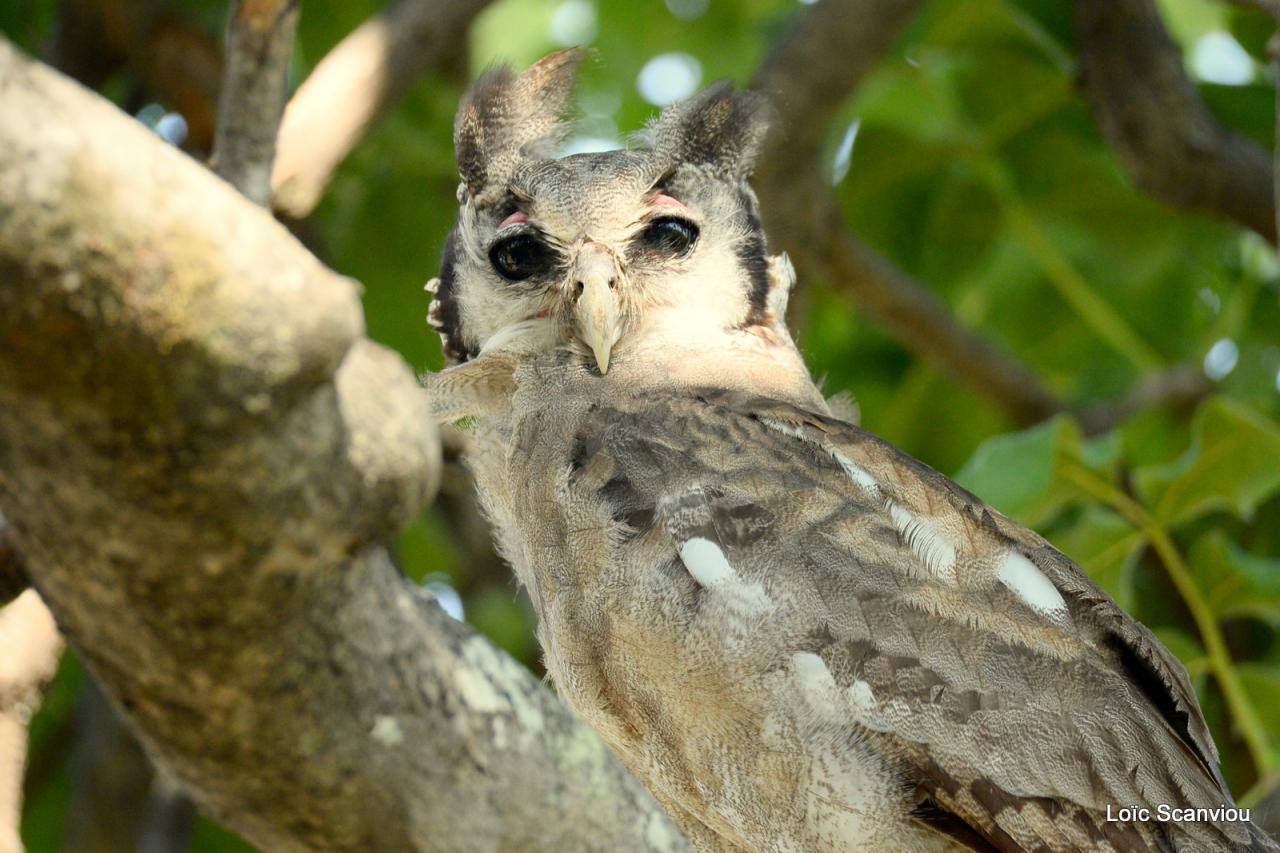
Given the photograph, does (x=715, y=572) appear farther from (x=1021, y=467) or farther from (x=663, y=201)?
(x=1021, y=467)

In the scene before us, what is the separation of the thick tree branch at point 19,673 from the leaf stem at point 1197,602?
2327 millimetres

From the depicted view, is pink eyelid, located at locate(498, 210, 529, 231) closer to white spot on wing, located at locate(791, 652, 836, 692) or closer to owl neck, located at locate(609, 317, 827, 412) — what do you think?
owl neck, located at locate(609, 317, 827, 412)

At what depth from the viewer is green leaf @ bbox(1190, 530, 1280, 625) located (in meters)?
3.78

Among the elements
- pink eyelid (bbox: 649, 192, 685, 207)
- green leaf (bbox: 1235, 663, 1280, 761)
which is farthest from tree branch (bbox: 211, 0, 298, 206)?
green leaf (bbox: 1235, 663, 1280, 761)

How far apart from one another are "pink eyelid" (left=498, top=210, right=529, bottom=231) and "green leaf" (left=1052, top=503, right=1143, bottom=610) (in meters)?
1.56

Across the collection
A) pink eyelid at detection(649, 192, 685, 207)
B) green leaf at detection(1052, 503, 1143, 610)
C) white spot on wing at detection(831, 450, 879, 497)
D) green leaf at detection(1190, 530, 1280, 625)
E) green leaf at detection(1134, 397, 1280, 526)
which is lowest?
green leaf at detection(1190, 530, 1280, 625)

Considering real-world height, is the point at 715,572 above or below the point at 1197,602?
above

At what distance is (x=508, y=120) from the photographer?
349cm

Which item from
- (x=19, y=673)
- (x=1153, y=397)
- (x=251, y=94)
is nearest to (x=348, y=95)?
(x=251, y=94)

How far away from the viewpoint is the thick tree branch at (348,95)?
356cm

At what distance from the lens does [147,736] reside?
6.21 feet

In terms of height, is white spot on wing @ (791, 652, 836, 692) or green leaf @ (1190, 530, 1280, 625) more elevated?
white spot on wing @ (791, 652, 836, 692)

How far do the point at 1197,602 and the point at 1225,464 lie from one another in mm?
412

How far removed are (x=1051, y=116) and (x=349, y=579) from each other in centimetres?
407
